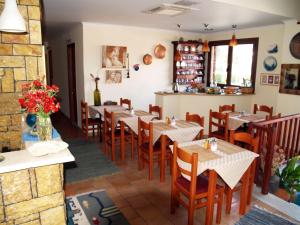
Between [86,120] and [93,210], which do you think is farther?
[86,120]

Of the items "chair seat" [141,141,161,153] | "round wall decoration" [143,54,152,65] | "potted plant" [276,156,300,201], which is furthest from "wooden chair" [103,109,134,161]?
"potted plant" [276,156,300,201]

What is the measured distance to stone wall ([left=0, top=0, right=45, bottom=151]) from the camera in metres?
2.62

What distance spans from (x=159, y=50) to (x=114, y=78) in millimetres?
1371

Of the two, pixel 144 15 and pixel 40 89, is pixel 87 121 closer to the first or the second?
pixel 144 15

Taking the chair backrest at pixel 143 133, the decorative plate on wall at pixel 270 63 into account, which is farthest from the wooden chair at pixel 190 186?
the decorative plate on wall at pixel 270 63

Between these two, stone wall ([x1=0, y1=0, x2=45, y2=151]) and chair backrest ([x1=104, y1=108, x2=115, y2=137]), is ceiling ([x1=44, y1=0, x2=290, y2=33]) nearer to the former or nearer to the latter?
stone wall ([x1=0, y1=0, x2=45, y2=151])

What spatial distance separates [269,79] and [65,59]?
17.2 ft

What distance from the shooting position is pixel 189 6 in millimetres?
3689

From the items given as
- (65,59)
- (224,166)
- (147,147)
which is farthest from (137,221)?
(65,59)

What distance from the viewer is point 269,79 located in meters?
5.43

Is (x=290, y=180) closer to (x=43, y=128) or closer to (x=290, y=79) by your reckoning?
(x=290, y=79)

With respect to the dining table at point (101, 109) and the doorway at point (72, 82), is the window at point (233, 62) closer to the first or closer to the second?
the dining table at point (101, 109)

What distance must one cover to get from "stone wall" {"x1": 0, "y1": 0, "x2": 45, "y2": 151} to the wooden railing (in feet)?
8.94

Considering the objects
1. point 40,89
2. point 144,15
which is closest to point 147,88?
point 144,15
